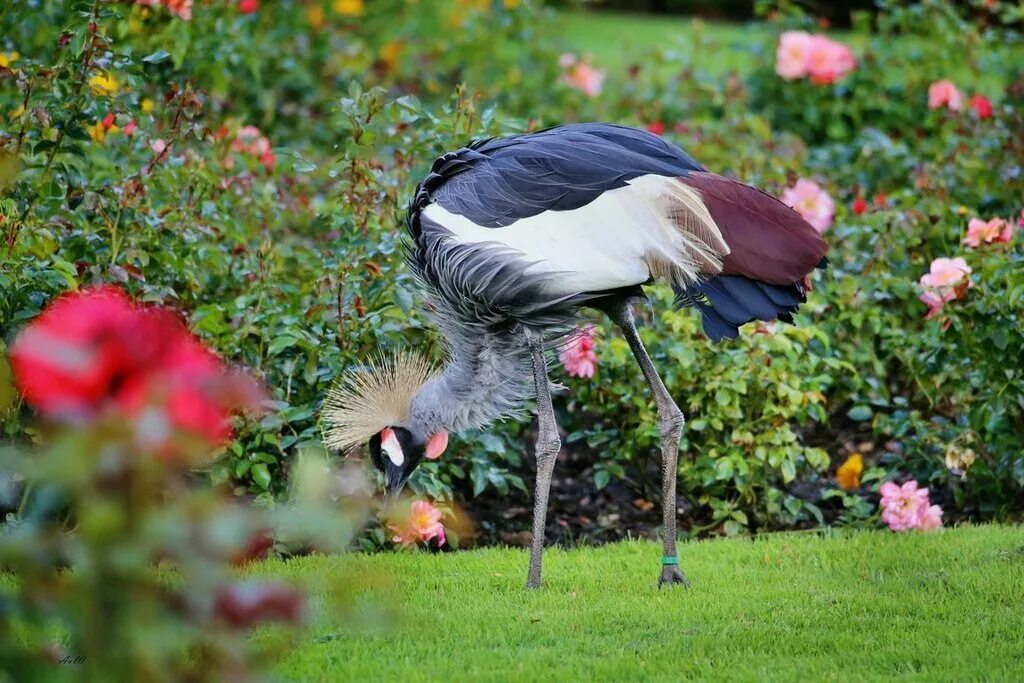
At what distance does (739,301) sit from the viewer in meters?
4.19

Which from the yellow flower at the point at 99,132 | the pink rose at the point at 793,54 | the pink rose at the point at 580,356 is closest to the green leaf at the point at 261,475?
the pink rose at the point at 580,356

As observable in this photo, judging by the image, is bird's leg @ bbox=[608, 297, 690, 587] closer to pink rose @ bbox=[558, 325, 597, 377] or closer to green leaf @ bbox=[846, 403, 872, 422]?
pink rose @ bbox=[558, 325, 597, 377]

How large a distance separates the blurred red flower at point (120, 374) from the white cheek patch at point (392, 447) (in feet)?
8.41

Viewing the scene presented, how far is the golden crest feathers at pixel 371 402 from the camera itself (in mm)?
4664

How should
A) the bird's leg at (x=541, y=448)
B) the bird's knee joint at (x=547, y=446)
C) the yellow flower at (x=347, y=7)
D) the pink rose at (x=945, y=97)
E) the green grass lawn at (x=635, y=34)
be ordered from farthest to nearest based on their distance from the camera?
the green grass lawn at (x=635, y=34), the yellow flower at (x=347, y=7), the pink rose at (x=945, y=97), the bird's knee joint at (x=547, y=446), the bird's leg at (x=541, y=448)

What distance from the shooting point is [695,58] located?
30.8ft

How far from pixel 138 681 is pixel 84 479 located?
1.07 feet

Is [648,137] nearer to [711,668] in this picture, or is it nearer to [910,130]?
[711,668]

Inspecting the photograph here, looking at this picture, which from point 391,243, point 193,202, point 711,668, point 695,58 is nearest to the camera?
point 711,668

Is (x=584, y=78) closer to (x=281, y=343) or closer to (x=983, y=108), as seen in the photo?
(x=983, y=108)

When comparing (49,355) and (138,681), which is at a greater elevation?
(49,355)

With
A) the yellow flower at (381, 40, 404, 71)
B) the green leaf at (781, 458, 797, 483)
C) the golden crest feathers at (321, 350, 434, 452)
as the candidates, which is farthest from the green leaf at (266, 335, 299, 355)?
the yellow flower at (381, 40, 404, 71)

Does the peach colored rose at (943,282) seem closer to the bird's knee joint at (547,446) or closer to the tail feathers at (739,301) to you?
the tail feathers at (739,301)

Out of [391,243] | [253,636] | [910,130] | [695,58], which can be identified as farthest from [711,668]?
[695,58]
